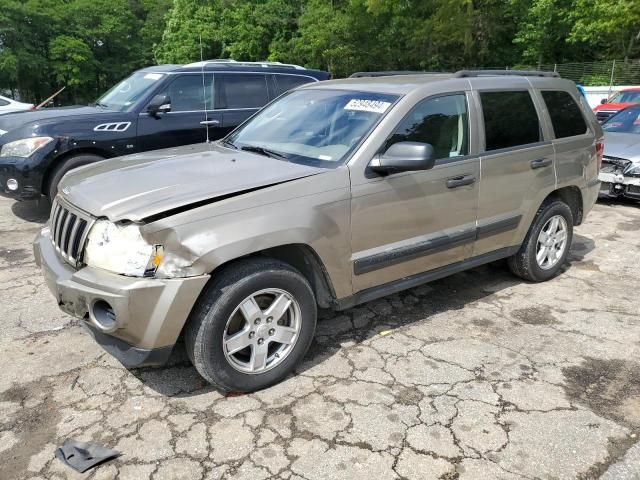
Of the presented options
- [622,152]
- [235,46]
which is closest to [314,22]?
[235,46]

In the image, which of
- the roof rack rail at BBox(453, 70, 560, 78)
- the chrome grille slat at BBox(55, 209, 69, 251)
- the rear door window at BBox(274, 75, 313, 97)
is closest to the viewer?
the chrome grille slat at BBox(55, 209, 69, 251)

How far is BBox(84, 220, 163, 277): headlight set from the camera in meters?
2.77

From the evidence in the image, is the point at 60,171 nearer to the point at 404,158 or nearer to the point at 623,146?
the point at 404,158

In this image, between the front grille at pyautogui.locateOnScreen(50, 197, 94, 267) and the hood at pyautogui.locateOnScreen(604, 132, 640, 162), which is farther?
the hood at pyautogui.locateOnScreen(604, 132, 640, 162)

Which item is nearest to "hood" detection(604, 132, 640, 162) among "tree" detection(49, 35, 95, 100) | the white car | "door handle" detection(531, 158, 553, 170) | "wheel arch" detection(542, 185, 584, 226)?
"wheel arch" detection(542, 185, 584, 226)

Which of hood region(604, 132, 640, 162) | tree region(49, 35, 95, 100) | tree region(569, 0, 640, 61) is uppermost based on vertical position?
tree region(569, 0, 640, 61)

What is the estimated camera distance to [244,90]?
7793mm

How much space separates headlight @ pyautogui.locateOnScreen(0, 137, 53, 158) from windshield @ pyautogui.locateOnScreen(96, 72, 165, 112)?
1.09m

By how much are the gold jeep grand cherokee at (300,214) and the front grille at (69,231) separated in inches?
0.5

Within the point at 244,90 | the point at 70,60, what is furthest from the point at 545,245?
the point at 70,60

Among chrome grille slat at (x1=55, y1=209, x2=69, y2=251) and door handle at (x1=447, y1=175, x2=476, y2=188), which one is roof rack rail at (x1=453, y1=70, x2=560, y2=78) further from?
chrome grille slat at (x1=55, y1=209, x2=69, y2=251)

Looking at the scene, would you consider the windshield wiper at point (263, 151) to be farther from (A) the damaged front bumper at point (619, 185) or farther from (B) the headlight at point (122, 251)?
(A) the damaged front bumper at point (619, 185)

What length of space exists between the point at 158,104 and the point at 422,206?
4462 millimetres

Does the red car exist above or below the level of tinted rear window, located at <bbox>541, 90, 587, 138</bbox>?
below
